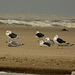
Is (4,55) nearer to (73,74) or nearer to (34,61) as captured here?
(34,61)

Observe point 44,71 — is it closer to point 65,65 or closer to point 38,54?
point 65,65

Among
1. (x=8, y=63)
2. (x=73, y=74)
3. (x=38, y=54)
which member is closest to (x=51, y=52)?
(x=38, y=54)

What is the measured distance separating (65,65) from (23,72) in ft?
5.29

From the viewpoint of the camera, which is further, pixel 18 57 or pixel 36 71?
pixel 18 57

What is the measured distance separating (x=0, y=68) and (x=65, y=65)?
2.23 m

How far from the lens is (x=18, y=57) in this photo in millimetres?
12680

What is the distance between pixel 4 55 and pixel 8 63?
1417 millimetres

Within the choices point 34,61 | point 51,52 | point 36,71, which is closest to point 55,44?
point 51,52

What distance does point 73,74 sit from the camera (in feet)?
32.1

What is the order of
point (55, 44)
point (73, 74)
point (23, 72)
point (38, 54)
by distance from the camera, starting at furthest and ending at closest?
1. point (55, 44)
2. point (38, 54)
3. point (23, 72)
4. point (73, 74)

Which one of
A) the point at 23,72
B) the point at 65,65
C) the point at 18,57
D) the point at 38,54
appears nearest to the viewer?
the point at 23,72

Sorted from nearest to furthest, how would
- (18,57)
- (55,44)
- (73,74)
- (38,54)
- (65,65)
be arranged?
1. (73,74)
2. (65,65)
3. (18,57)
4. (38,54)
5. (55,44)

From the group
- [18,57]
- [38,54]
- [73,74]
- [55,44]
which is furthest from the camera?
[55,44]

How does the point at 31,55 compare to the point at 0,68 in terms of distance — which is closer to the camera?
the point at 0,68
